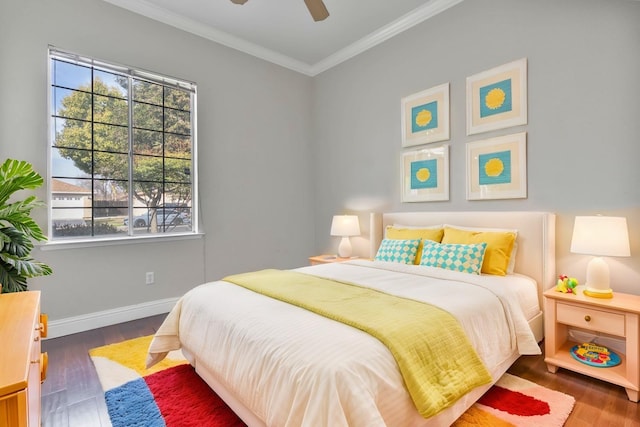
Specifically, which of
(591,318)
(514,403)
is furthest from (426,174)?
(514,403)

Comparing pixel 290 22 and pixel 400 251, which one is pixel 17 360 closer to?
pixel 400 251

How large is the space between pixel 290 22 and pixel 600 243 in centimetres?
342

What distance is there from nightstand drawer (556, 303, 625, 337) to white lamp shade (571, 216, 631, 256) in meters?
0.36

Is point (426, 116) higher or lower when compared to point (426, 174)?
higher

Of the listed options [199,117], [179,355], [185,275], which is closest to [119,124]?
[199,117]

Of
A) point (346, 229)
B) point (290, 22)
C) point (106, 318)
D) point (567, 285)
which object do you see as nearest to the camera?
point (567, 285)

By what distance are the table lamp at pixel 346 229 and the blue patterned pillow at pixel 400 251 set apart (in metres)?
0.77

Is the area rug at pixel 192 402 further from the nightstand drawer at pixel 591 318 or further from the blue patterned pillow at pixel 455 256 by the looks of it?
the blue patterned pillow at pixel 455 256

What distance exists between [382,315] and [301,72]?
3994mm

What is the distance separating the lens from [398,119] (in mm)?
3643

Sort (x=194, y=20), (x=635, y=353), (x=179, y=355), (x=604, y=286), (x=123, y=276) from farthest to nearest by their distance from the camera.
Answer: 1. (x=194, y=20)
2. (x=123, y=276)
3. (x=179, y=355)
4. (x=604, y=286)
5. (x=635, y=353)

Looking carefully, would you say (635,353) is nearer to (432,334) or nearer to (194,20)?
(432,334)

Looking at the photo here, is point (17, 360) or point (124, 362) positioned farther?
point (124, 362)

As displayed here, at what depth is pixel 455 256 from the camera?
2.57m
